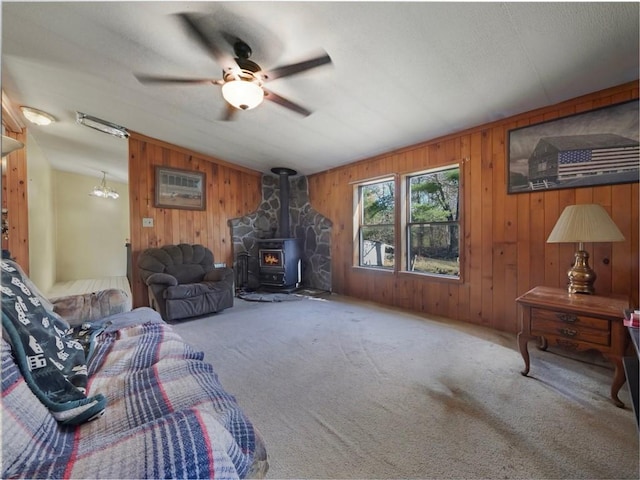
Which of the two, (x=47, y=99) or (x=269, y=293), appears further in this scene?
(x=269, y=293)

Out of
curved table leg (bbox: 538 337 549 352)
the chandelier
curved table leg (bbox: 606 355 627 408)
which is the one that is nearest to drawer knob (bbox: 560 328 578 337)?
curved table leg (bbox: 606 355 627 408)

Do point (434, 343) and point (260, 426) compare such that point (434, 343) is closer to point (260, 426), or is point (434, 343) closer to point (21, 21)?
point (260, 426)

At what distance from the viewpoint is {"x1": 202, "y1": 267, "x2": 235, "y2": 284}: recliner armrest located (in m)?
3.88

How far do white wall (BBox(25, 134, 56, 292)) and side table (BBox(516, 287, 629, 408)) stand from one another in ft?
20.6

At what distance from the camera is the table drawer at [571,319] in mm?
1729

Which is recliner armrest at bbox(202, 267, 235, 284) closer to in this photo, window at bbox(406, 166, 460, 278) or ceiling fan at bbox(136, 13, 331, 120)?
ceiling fan at bbox(136, 13, 331, 120)

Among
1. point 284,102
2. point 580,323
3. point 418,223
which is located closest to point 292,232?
point 418,223

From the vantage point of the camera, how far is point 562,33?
1731 millimetres

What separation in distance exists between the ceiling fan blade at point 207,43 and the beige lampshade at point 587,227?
2896mm

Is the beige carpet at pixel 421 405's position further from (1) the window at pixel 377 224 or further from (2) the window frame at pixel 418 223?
(1) the window at pixel 377 224

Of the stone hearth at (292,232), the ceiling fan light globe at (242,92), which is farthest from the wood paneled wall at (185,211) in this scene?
the ceiling fan light globe at (242,92)

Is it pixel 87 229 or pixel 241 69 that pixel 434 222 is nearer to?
pixel 241 69

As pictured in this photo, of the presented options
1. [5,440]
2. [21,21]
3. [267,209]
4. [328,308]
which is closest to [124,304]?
[5,440]

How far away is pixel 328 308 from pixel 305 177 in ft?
8.84
